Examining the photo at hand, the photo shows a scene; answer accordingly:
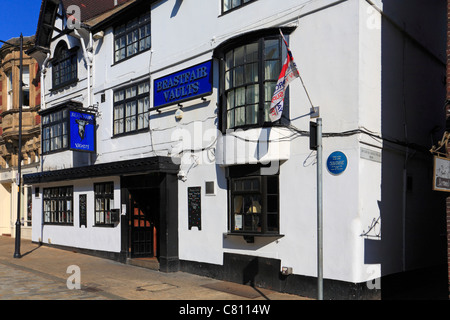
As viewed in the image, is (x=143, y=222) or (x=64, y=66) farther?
(x=64, y=66)

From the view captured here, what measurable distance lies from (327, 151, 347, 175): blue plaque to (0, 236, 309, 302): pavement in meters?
2.86

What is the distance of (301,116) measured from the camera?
33.0ft

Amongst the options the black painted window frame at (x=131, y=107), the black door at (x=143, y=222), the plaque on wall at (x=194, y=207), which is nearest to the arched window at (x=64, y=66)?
the black painted window frame at (x=131, y=107)

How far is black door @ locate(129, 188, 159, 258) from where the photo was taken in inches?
577

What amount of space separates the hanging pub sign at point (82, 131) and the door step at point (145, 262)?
451 centimetres

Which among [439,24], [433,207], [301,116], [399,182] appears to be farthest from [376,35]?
[433,207]

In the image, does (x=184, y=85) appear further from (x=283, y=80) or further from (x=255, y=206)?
(x=283, y=80)

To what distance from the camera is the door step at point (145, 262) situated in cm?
1335

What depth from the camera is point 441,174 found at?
7.28 meters

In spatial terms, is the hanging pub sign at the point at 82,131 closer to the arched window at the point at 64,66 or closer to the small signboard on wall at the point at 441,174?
the arched window at the point at 64,66

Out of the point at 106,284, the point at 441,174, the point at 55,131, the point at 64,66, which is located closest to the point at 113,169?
the point at 106,284

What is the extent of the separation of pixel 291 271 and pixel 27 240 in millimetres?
16756

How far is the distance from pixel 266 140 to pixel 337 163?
5.80ft
